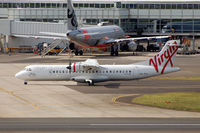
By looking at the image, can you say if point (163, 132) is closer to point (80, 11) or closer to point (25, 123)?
point (25, 123)

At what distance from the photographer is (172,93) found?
149ft

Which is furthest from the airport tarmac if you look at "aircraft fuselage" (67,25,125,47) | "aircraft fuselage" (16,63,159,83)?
"aircraft fuselage" (67,25,125,47)

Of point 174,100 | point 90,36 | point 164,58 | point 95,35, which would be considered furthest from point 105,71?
point 95,35

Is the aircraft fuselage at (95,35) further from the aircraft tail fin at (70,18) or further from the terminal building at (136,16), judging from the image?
the terminal building at (136,16)

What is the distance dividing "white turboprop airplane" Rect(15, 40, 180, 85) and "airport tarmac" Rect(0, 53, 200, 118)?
1.02 meters

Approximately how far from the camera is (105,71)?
169ft

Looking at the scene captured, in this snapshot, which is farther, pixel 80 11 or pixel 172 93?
pixel 80 11

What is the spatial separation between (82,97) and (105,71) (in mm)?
9435

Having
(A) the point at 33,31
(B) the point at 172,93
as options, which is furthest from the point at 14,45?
(B) the point at 172,93

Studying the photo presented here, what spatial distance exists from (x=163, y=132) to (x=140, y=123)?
10.4ft

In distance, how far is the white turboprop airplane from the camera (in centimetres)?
5066

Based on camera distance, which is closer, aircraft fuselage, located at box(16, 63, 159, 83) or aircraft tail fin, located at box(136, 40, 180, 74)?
aircraft tail fin, located at box(136, 40, 180, 74)

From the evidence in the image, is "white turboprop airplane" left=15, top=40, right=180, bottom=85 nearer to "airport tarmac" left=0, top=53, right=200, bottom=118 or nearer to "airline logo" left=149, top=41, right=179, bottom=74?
"airline logo" left=149, top=41, right=179, bottom=74

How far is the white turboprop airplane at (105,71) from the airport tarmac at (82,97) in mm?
1025
